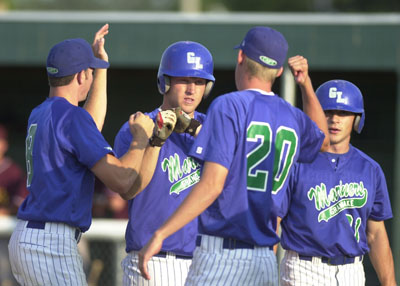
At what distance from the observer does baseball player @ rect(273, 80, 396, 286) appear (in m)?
4.26

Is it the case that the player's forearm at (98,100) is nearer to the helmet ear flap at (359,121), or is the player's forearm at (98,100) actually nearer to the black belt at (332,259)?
the black belt at (332,259)

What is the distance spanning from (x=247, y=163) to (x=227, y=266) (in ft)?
1.59

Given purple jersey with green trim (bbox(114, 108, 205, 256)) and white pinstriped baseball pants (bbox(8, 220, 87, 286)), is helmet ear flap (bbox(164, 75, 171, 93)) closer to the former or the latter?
purple jersey with green trim (bbox(114, 108, 205, 256))

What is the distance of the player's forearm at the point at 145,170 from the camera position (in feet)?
12.6

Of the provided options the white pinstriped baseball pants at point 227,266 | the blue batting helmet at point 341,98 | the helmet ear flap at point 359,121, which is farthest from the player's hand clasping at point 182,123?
the helmet ear flap at point 359,121

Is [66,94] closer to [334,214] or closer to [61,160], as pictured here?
[61,160]

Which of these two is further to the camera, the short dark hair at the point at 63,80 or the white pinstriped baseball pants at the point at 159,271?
the white pinstriped baseball pants at the point at 159,271

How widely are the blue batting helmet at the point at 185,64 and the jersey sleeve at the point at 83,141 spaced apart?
0.80m

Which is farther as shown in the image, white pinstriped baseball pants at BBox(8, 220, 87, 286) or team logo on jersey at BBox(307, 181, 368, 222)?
team logo on jersey at BBox(307, 181, 368, 222)

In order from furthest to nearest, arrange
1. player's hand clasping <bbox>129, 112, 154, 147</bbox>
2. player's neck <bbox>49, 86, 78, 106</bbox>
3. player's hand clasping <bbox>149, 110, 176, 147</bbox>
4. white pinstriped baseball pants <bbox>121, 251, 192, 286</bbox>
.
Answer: white pinstriped baseball pants <bbox>121, 251, 192, 286</bbox> → player's neck <bbox>49, 86, 78, 106</bbox> → player's hand clasping <bbox>129, 112, 154, 147</bbox> → player's hand clasping <bbox>149, 110, 176, 147</bbox>

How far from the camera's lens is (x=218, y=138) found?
3.28m


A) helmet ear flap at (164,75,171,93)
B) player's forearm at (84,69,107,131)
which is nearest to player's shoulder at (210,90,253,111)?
helmet ear flap at (164,75,171,93)

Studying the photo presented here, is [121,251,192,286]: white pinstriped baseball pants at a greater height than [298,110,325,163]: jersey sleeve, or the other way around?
[298,110,325,163]: jersey sleeve

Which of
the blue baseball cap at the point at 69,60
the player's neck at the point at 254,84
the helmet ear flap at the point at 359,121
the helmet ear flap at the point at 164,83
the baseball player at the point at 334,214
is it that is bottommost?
the baseball player at the point at 334,214
